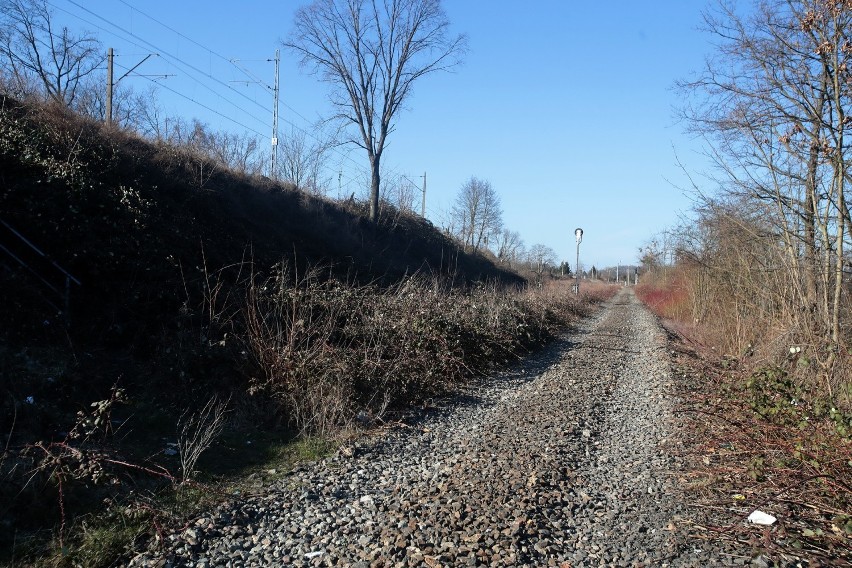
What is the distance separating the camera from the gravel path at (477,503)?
4059 millimetres

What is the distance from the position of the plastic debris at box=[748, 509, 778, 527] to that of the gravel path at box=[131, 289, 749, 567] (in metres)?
0.50

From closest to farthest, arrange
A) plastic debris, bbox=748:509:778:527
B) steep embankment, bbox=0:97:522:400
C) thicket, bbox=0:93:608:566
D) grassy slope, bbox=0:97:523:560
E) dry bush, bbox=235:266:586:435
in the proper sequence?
plastic debris, bbox=748:509:778:527 → thicket, bbox=0:93:608:566 → grassy slope, bbox=0:97:523:560 → dry bush, bbox=235:266:586:435 → steep embankment, bbox=0:97:522:400

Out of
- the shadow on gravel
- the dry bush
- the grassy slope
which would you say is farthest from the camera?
A: the shadow on gravel

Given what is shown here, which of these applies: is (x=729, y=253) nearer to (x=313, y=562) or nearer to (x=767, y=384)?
(x=767, y=384)

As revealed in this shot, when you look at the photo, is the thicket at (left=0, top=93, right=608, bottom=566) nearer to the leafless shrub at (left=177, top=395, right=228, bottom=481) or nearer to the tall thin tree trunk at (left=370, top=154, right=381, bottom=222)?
the leafless shrub at (left=177, top=395, right=228, bottom=481)

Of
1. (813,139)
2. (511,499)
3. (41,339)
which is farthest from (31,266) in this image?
(813,139)

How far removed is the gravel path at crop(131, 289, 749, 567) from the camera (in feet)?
13.3

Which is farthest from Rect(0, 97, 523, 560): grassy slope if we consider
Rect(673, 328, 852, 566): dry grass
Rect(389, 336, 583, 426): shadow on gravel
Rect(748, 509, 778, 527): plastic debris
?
Rect(748, 509, 778, 527): plastic debris

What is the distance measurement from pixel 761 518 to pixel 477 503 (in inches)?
81.3

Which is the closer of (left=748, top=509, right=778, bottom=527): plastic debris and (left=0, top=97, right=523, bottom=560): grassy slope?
(left=748, top=509, right=778, bottom=527): plastic debris

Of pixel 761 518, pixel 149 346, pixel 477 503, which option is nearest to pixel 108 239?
pixel 149 346

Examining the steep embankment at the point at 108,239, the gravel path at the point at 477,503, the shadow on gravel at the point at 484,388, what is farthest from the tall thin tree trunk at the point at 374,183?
the gravel path at the point at 477,503

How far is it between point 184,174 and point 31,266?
23.5 feet

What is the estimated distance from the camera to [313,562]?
157 inches
